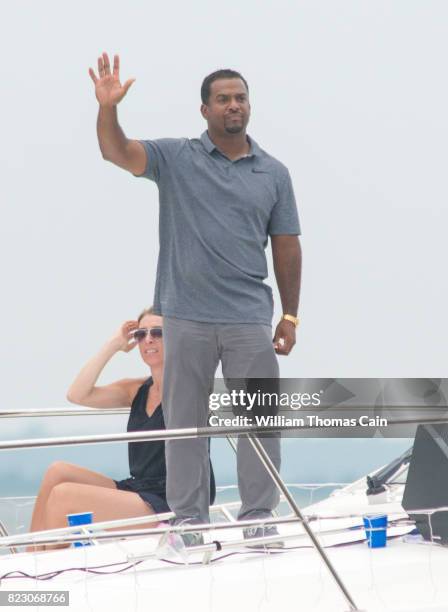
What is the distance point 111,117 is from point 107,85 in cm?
7

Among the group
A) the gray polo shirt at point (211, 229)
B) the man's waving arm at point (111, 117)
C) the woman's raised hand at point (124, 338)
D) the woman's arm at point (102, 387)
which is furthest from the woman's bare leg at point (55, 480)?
the man's waving arm at point (111, 117)

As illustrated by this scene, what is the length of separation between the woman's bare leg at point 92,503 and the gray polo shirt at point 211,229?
588 mm

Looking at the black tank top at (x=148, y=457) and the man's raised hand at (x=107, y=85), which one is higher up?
the man's raised hand at (x=107, y=85)

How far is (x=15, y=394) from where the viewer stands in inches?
673

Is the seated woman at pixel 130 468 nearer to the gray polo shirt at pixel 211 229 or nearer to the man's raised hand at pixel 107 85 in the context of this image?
the gray polo shirt at pixel 211 229

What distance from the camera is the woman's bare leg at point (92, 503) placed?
284 cm

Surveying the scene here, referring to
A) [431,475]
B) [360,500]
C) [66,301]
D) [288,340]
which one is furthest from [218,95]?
[66,301]

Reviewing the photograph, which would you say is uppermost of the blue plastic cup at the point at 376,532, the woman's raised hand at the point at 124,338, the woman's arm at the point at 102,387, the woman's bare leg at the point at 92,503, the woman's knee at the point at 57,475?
the woman's raised hand at the point at 124,338

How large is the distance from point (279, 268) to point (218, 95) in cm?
44

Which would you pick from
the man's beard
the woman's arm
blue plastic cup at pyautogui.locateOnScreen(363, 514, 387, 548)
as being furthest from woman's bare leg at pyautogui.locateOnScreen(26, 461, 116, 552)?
the man's beard

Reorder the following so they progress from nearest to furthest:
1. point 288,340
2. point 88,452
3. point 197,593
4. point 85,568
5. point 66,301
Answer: point 197,593 < point 85,568 < point 288,340 < point 66,301 < point 88,452

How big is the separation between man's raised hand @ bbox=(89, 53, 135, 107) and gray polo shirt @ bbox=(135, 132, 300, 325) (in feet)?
0.54

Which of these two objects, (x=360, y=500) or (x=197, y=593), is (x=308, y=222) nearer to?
(x=360, y=500)

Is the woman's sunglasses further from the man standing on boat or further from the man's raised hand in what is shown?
the man's raised hand
